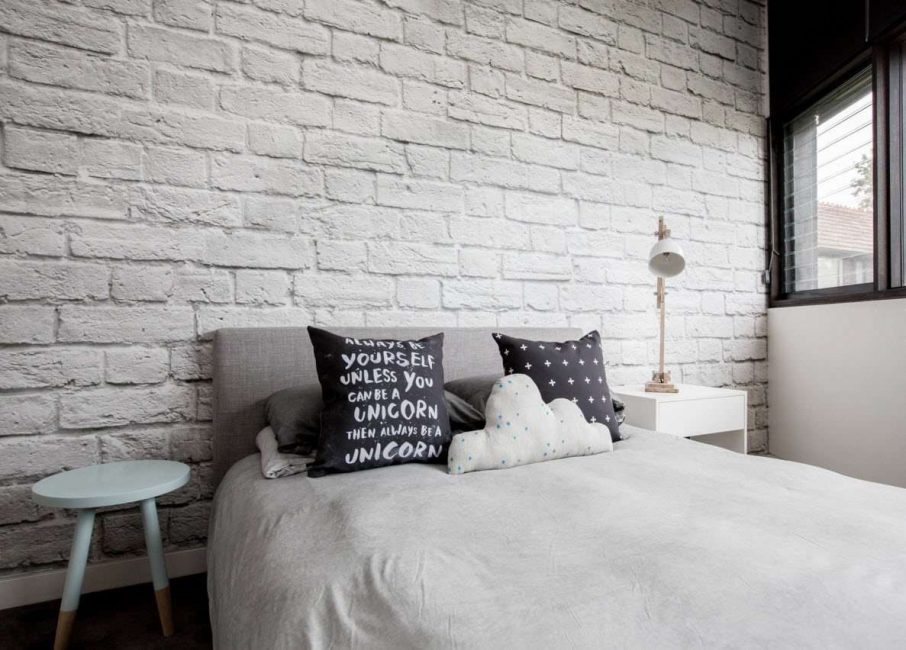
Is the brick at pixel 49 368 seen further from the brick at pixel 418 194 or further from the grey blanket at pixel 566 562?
the brick at pixel 418 194

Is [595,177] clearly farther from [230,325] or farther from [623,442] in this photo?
[230,325]

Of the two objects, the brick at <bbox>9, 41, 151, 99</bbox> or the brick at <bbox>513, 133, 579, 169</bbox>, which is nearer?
the brick at <bbox>9, 41, 151, 99</bbox>

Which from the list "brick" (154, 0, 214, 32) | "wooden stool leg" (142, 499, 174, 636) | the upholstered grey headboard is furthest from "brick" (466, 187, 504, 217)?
"wooden stool leg" (142, 499, 174, 636)

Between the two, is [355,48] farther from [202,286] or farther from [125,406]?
[125,406]

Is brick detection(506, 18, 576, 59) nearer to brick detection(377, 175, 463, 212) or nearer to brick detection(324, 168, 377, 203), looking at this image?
brick detection(377, 175, 463, 212)

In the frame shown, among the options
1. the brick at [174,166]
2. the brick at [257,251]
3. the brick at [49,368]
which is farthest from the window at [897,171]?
the brick at [49,368]

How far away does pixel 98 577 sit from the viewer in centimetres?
168

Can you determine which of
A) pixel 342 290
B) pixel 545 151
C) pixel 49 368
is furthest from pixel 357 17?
pixel 49 368

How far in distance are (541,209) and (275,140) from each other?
118 cm

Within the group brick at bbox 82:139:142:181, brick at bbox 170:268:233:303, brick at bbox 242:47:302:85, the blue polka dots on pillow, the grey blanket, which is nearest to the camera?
the grey blanket

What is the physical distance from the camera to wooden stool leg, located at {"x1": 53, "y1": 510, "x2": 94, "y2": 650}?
1.32m

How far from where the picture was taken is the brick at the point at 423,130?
82.8 inches

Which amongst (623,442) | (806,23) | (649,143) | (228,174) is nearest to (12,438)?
(228,174)

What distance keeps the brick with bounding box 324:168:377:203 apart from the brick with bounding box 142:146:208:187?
44cm
